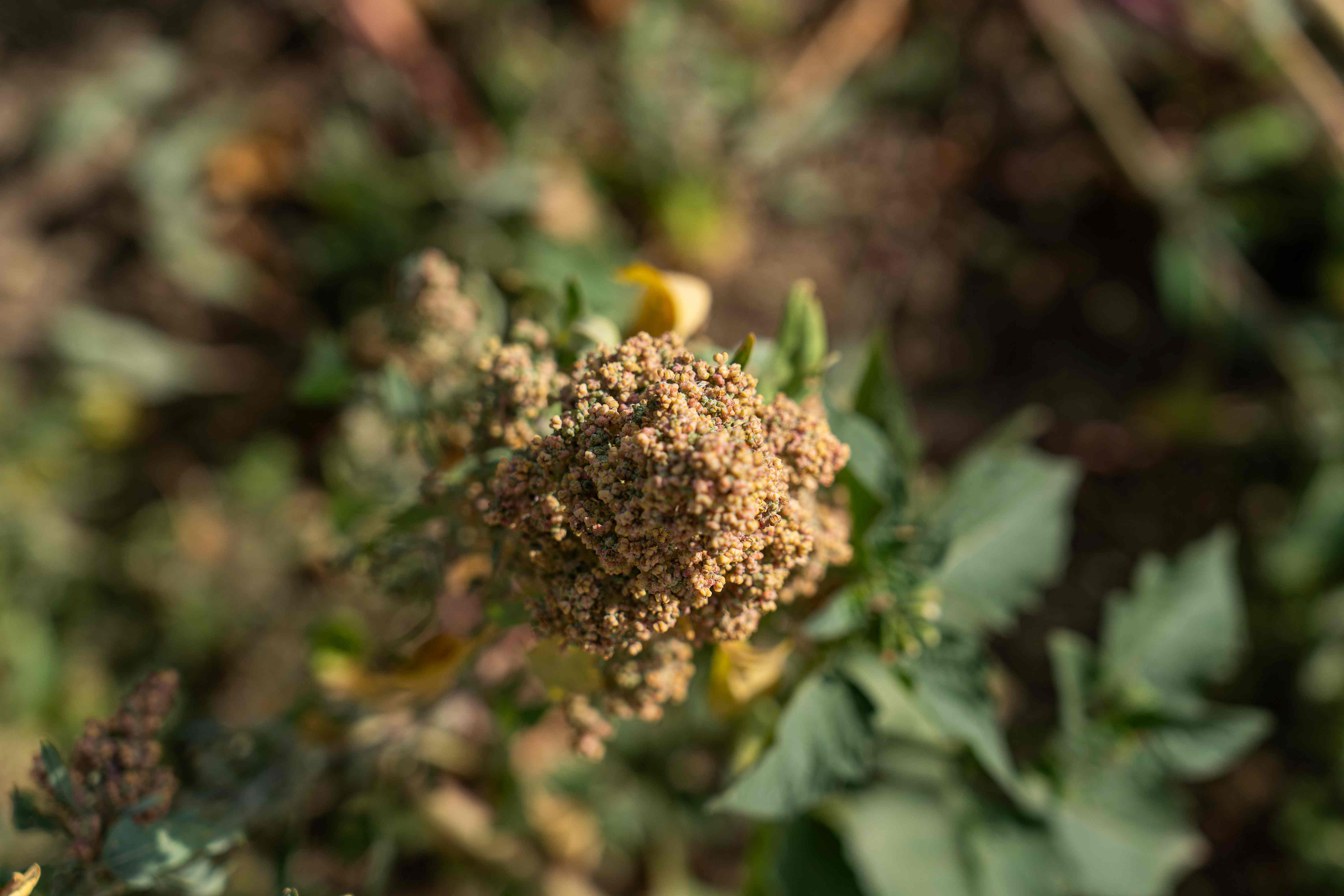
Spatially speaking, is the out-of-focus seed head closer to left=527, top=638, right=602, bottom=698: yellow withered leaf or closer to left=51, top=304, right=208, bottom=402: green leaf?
left=527, top=638, right=602, bottom=698: yellow withered leaf

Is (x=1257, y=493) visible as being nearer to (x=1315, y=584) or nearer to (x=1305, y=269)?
(x=1315, y=584)

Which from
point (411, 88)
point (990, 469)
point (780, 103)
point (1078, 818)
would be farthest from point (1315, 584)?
point (411, 88)

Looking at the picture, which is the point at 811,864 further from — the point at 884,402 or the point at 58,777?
the point at 58,777

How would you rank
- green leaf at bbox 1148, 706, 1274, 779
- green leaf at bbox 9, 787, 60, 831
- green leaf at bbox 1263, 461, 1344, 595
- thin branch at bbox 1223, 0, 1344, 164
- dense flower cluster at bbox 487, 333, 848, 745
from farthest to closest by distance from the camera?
thin branch at bbox 1223, 0, 1344, 164 < green leaf at bbox 1263, 461, 1344, 595 < green leaf at bbox 1148, 706, 1274, 779 < green leaf at bbox 9, 787, 60, 831 < dense flower cluster at bbox 487, 333, 848, 745

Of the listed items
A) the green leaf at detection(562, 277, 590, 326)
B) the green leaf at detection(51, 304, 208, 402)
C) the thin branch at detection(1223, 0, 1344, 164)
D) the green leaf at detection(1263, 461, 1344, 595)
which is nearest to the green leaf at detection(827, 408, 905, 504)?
the green leaf at detection(562, 277, 590, 326)

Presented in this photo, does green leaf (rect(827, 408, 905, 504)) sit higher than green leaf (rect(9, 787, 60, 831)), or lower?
higher
